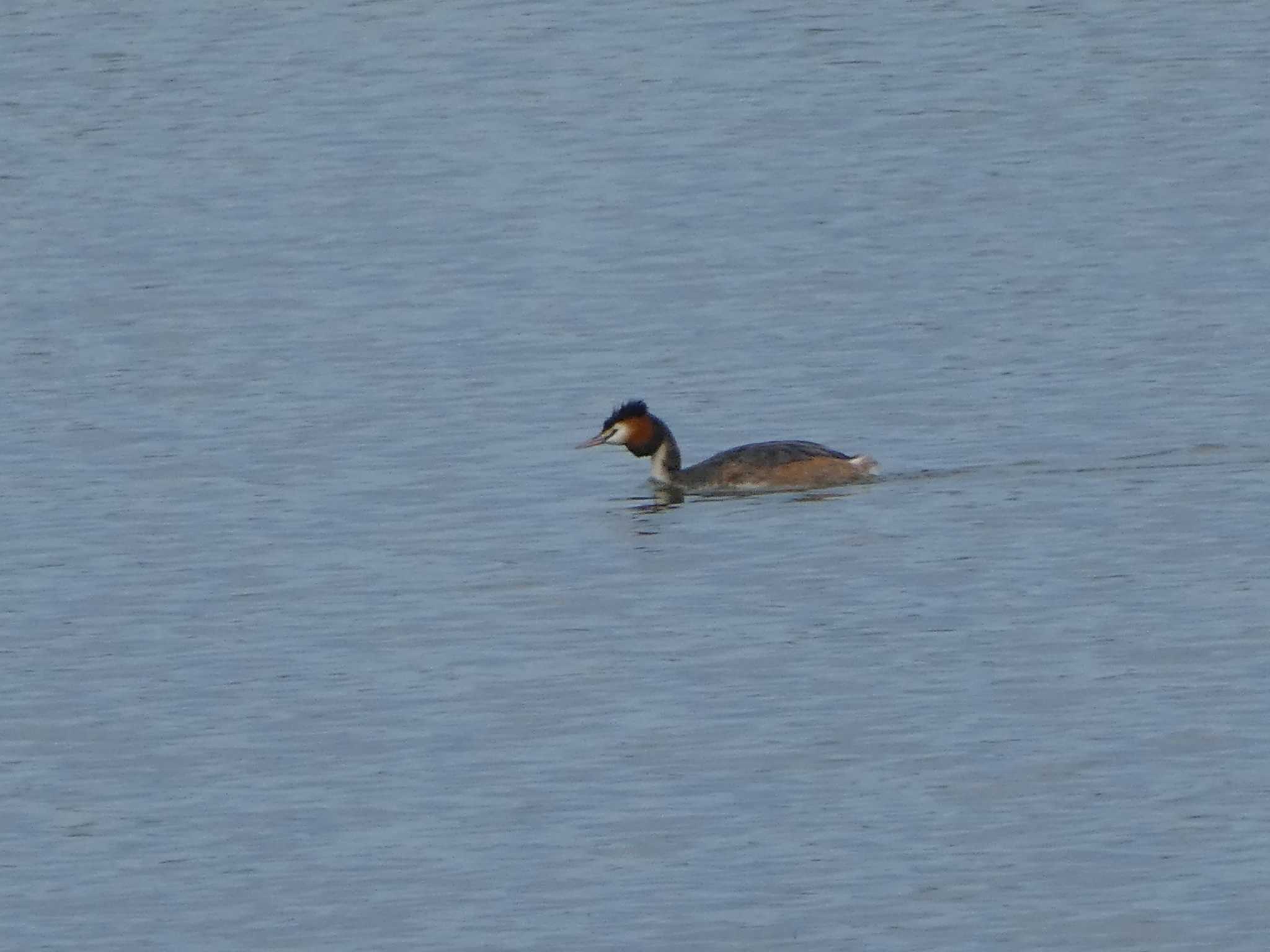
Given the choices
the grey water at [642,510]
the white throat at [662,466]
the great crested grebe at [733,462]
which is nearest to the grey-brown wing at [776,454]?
the great crested grebe at [733,462]

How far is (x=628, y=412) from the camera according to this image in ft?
67.5

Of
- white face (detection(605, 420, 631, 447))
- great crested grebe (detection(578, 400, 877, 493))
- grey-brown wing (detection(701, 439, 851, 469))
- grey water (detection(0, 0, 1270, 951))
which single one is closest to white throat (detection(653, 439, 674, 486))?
great crested grebe (detection(578, 400, 877, 493))

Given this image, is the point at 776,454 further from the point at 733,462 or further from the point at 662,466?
the point at 662,466

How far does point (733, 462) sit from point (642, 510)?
0.71m

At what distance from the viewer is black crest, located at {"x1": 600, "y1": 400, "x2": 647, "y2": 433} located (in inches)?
806

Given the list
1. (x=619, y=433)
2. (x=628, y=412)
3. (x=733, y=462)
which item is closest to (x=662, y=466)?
(x=619, y=433)

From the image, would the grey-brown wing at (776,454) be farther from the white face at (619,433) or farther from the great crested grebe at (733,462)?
the white face at (619,433)

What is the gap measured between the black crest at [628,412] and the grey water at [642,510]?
0.52 m

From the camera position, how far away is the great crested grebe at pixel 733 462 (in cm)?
1981

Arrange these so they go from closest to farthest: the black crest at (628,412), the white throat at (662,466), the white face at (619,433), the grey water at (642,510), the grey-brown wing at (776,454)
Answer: the grey water at (642,510), the grey-brown wing at (776,454), the black crest at (628,412), the white face at (619,433), the white throat at (662,466)

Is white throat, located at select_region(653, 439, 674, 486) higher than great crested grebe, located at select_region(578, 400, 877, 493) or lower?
lower

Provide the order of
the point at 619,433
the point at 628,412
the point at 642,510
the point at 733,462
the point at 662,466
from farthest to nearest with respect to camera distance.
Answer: the point at 662,466
the point at 619,433
the point at 628,412
the point at 733,462
the point at 642,510

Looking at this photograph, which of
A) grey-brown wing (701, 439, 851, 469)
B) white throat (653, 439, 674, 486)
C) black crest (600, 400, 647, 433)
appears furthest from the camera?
white throat (653, 439, 674, 486)

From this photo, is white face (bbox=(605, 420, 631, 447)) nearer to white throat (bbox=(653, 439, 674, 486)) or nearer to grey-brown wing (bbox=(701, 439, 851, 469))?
white throat (bbox=(653, 439, 674, 486))
